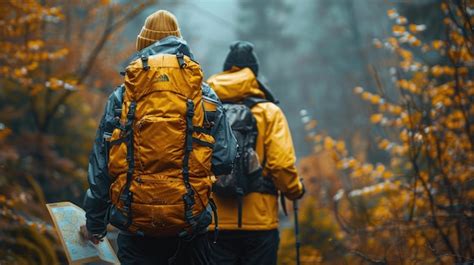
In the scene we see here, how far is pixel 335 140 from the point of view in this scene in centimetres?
1320

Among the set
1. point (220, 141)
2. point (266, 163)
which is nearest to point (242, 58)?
point (266, 163)

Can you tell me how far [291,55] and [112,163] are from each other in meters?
43.8

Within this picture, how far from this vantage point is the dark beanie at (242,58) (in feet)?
17.3

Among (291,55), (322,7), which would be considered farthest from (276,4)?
(291,55)

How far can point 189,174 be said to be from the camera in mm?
3182

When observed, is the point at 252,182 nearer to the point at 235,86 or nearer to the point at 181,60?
the point at 235,86

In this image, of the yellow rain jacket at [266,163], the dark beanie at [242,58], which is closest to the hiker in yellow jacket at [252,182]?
the yellow rain jacket at [266,163]

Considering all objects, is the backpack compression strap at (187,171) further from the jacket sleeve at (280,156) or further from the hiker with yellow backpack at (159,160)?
the jacket sleeve at (280,156)

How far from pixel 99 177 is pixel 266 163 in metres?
1.85

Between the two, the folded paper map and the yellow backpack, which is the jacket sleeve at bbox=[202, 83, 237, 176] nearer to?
the yellow backpack

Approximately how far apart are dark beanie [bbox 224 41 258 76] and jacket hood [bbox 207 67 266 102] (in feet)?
0.62

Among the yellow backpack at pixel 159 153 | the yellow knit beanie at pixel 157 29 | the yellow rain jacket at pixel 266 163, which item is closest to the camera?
the yellow backpack at pixel 159 153

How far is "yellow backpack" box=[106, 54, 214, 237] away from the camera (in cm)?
310

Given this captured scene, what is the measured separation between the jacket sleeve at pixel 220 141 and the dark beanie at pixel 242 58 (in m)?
1.76
